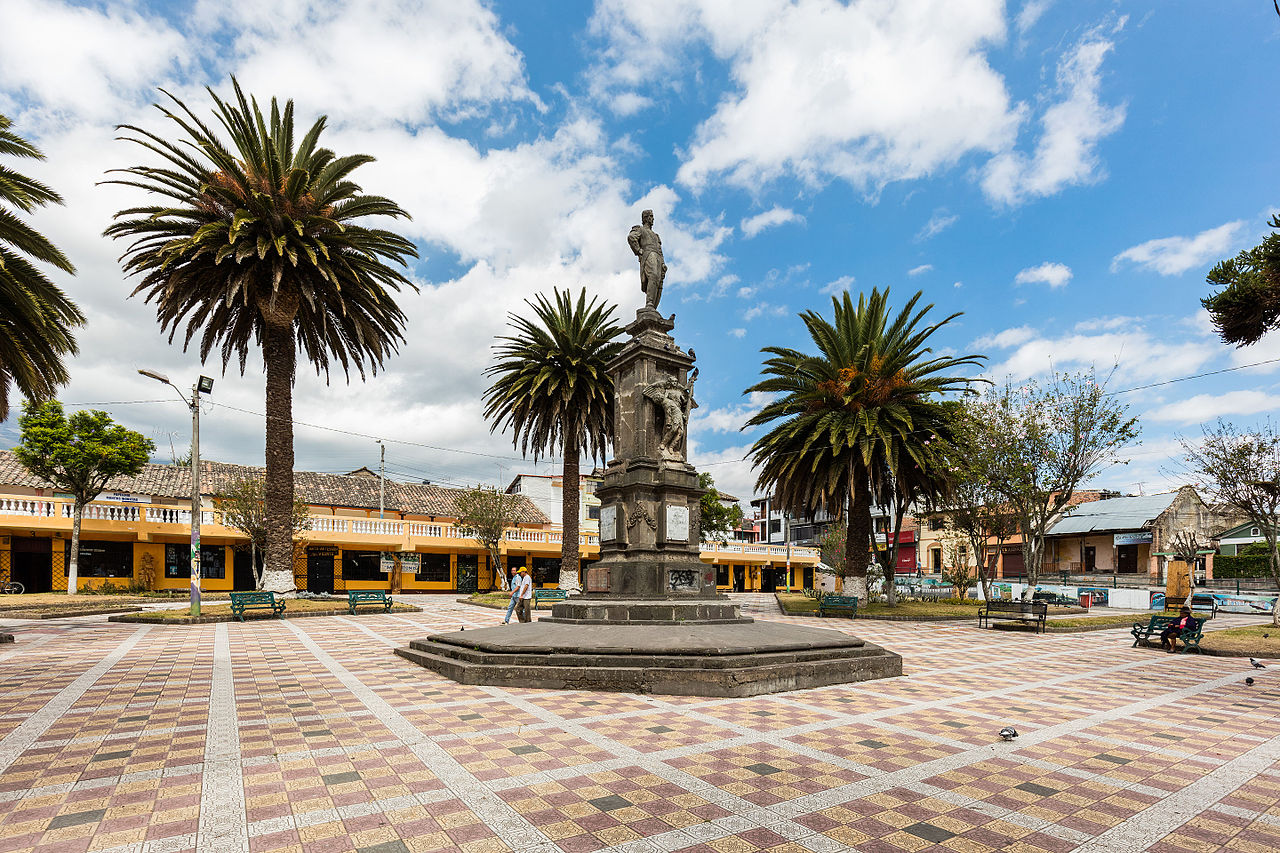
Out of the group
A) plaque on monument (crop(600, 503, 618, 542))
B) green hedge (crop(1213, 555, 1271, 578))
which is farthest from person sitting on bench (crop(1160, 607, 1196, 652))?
green hedge (crop(1213, 555, 1271, 578))

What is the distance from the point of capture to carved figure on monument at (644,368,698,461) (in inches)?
559

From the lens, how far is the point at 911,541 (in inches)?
2404

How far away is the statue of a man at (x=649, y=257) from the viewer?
1532 cm

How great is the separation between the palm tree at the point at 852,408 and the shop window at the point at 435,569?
21.5 metres

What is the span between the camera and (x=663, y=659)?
9.52m

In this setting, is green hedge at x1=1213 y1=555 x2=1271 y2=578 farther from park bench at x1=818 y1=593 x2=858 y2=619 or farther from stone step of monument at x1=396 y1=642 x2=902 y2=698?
stone step of monument at x1=396 y1=642 x2=902 y2=698

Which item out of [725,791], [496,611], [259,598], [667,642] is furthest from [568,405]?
[725,791]

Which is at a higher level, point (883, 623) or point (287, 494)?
point (287, 494)

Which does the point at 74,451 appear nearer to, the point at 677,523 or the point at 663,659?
the point at 677,523

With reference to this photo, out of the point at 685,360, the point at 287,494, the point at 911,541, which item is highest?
the point at 685,360

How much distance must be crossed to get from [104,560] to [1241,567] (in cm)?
6167

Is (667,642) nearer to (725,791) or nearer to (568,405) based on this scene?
(725,791)

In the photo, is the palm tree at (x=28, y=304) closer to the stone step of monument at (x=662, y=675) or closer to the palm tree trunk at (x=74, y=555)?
the stone step of monument at (x=662, y=675)

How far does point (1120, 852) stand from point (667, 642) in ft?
20.7
